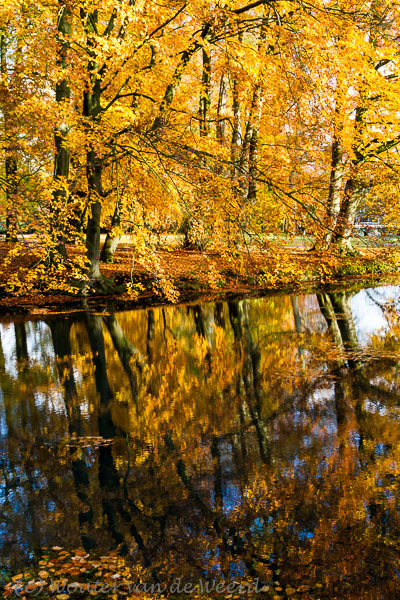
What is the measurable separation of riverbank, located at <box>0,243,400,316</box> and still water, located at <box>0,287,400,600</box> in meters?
3.97

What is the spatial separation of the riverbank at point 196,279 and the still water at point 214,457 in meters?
3.97

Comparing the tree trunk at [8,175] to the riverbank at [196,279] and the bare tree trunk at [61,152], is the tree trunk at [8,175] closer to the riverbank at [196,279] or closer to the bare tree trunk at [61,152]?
the bare tree trunk at [61,152]

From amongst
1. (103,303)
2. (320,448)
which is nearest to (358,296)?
(103,303)

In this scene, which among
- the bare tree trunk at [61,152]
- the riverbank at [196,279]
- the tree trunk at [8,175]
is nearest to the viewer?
the tree trunk at [8,175]

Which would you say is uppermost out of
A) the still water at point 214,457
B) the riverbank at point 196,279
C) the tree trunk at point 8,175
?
the tree trunk at point 8,175

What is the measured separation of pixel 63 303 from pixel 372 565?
1627cm

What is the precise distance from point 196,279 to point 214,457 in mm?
16155

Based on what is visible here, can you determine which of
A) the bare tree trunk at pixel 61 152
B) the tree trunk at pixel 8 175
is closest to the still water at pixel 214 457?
the tree trunk at pixel 8 175

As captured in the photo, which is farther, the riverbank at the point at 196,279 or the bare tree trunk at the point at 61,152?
the riverbank at the point at 196,279

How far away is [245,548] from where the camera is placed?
4.81m

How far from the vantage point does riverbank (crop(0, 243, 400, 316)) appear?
1892 centimetres

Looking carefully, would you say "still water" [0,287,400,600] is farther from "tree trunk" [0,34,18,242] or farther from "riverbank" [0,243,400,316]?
"riverbank" [0,243,400,316]

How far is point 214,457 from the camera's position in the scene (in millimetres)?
6922

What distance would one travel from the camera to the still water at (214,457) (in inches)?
188
